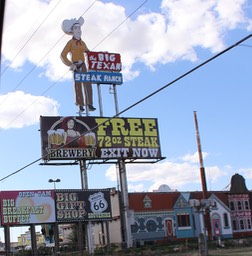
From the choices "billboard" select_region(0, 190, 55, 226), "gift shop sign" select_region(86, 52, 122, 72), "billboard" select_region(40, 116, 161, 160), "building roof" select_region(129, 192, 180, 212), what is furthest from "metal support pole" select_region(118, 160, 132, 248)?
"gift shop sign" select_region(86, 52, 122, 72)

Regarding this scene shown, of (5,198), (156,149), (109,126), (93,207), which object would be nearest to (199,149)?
(156,149)

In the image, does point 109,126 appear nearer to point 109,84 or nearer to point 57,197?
point 109,84

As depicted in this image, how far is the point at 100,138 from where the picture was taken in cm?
4609

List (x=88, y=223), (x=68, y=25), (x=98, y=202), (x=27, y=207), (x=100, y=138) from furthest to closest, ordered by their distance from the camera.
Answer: (x=68, y=25) < (x=100, y=138) < (x=88, y=223) < (x=98, y=202) < (x=27, y=207)

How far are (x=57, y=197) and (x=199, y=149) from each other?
14.7 meters

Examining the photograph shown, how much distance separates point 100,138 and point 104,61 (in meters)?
7.69

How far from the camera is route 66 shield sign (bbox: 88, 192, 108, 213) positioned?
43.6 m

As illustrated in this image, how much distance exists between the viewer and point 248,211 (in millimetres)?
57469

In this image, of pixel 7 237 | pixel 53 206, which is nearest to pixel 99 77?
pixel 53 206

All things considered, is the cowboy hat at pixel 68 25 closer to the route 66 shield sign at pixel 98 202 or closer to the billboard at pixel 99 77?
the billboard at pixel 99 77

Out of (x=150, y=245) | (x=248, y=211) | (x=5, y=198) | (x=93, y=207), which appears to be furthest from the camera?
(x=248, y=211)

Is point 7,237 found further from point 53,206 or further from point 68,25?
point 68,25

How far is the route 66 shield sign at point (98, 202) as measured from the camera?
1715 inches

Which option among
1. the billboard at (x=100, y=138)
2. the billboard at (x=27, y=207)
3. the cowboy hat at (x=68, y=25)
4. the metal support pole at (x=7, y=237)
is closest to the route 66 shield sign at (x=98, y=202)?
the billboard at (x=100, y=138)
